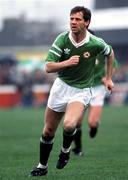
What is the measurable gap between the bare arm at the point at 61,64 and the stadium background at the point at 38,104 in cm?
161

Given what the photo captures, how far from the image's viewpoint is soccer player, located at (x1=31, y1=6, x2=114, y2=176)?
11711mm

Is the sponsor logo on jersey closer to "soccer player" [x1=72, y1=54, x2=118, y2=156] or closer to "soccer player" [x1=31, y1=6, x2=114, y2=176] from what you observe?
"soccer player" [x1=31, y1=6, x2=114, y2=176]

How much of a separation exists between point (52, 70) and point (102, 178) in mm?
A: 1725

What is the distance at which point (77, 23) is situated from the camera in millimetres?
11664

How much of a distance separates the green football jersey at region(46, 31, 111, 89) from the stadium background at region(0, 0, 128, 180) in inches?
56.8

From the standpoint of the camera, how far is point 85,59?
12.0 metres

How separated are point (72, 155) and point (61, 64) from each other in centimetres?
458

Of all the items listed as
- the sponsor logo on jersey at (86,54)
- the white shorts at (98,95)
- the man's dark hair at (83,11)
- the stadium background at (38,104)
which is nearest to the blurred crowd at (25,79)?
the stadium background at (38,104)

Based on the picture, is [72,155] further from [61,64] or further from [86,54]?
[61,64]

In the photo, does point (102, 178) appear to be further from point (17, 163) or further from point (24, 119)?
point (24, 119)

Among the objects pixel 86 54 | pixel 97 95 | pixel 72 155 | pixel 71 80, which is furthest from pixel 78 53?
pixel 97 95

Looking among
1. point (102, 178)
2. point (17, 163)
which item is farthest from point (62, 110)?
point (17, 163)

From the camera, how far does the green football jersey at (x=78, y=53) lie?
11.7 metres

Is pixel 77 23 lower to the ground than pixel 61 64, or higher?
higher
